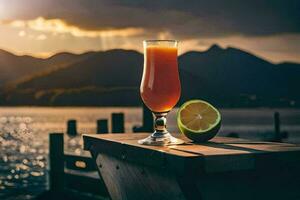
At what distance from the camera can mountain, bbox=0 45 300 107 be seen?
13012 cm

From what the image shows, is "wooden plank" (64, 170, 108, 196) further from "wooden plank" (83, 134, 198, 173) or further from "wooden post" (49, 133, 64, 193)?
"wooden plank" (83, 134, 198, 173)

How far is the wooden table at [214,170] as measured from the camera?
2602 millimetres

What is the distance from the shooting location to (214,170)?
8.45ft

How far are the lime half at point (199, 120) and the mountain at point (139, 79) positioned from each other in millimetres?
106973

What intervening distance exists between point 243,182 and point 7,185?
16977 millimetres

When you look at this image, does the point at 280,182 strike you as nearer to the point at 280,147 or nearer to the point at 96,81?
the point at 280,147

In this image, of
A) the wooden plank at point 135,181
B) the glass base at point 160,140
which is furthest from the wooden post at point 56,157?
the glass base at point 160,140

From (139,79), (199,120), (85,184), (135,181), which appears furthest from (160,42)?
(139,79)

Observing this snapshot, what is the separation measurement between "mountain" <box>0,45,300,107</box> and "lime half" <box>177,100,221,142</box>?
351ft

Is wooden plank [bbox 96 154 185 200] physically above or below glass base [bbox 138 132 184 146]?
below

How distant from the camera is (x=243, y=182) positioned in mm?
2822

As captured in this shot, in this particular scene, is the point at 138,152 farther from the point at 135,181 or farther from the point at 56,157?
the point at 56,157

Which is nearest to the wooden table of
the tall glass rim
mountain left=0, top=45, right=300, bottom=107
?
the tall glass rim

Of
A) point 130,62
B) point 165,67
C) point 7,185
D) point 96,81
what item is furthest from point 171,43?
point 130,62
